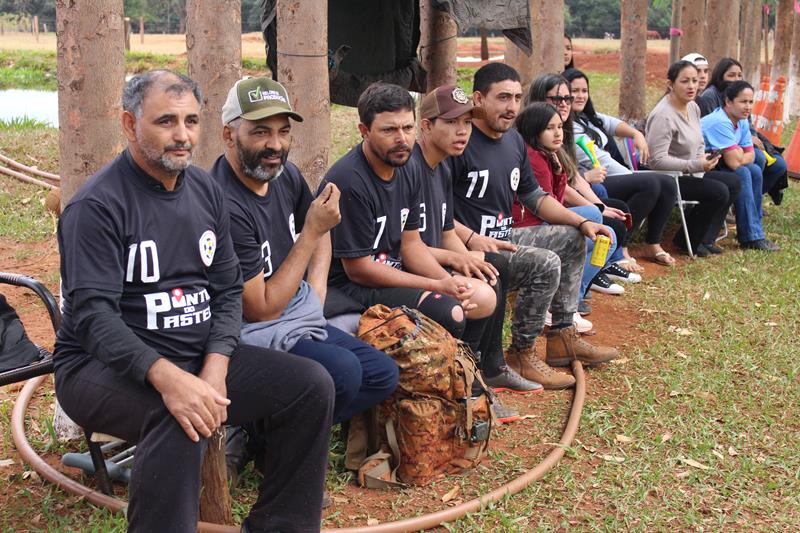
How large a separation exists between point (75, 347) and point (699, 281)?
594cm

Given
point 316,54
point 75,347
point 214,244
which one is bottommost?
point 75,347

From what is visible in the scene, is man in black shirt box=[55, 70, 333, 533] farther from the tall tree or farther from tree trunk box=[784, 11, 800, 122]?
tree trunk box=[784, 11, 800, 122]

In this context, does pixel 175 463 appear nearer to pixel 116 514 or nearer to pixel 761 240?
pixel 116 514

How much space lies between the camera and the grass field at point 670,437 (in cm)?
407

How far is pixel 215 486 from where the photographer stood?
3.65 m

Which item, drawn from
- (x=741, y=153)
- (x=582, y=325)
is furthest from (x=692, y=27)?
(x=582, y=325)

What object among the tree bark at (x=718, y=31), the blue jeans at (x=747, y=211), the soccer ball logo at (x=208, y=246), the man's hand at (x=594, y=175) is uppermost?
the tree bark at (x=718, y=31)

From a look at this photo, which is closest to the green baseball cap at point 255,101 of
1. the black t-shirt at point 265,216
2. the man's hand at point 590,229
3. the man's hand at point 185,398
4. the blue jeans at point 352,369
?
the black t-shirt at point 265,216

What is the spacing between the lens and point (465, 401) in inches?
170

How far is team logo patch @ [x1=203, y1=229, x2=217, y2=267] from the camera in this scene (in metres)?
3.48

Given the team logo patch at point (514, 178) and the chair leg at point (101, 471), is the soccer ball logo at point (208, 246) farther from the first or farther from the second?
the team logo patch at point (514, 178)

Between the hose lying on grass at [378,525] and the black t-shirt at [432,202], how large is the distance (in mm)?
1236

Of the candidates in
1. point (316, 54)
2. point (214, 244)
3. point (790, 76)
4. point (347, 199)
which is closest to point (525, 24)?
point (316, 54)

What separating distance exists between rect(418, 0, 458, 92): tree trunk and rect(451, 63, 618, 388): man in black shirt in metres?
→ 1.51
